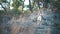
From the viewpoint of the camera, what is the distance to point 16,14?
15.3ft

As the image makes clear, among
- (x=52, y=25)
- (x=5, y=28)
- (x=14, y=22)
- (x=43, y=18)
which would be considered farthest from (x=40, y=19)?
(x=5, y=28)

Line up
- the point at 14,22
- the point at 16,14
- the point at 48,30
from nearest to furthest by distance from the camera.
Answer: the point at 48,30 < the point at 14,22 < the point at 16,14

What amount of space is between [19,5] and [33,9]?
477mm

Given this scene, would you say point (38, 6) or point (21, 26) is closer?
point (21, 26)

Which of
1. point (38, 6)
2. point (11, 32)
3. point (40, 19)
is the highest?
point (38, 6)

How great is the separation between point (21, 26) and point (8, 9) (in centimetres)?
90

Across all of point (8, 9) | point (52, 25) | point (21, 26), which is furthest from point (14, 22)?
point (52, 25)

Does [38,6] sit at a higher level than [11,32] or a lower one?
higher

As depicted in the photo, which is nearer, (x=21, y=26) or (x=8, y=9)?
(x=21, y=26)

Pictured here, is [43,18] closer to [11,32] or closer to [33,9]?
[33,9]

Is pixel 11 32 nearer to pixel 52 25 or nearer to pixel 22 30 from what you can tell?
pixel 22 30

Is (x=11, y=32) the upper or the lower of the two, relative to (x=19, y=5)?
lower

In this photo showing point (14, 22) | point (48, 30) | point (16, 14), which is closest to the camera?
point (48, 30)

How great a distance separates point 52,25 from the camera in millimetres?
4191
